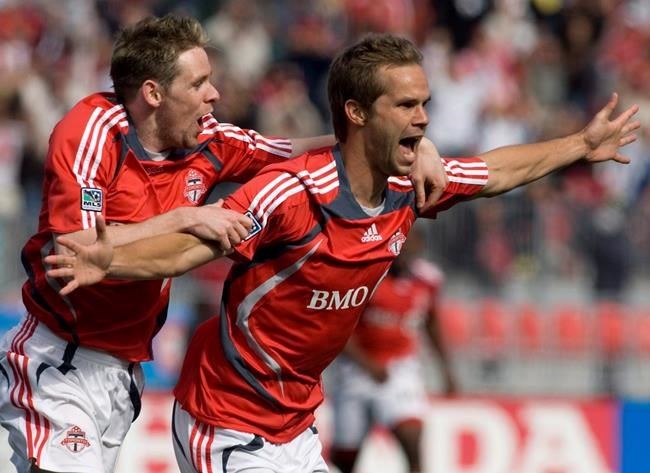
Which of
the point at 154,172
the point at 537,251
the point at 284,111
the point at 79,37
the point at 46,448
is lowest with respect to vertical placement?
the point at 46,448

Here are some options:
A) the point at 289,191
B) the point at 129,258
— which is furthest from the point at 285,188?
the point at 129,258

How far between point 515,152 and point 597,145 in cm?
38

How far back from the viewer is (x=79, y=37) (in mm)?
15211

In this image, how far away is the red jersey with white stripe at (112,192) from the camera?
5.47 m

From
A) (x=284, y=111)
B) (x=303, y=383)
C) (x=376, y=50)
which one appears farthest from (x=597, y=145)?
(x=284, y=111)

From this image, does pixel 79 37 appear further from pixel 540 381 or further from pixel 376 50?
pixel 376 50

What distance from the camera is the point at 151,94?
577cm

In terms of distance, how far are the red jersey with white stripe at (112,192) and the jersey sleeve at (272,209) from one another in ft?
1.94

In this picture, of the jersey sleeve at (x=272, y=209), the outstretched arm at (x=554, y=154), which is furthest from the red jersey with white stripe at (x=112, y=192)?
the outstretched arm at (x=554, y=154)

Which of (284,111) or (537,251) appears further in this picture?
(284,111)

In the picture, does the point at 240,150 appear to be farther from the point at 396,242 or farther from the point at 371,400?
the point at 371,400

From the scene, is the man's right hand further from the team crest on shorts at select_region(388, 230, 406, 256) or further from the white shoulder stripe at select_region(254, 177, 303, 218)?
the team crest on shorts at select_region(388, 230, 406, 256)

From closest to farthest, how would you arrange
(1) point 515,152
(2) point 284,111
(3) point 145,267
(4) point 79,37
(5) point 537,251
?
(3) point 145,267, (1) point 515,152, (5) point 537,251, (2) point 284,111, (4) point 79,37

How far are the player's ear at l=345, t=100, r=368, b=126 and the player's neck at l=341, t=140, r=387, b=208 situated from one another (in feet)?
0.31
